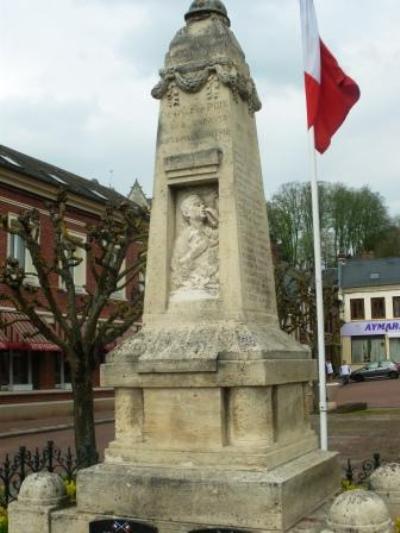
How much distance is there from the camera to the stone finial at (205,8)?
7.70 metres

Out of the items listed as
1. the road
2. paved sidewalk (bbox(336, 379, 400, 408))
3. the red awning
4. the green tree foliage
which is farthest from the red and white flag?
the green tree foliage

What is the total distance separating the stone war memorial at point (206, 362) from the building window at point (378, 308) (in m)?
56.6

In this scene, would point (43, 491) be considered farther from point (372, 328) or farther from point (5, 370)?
point (372, 328)

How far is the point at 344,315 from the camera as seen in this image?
63312mm

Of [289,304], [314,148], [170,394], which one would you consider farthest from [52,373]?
[170,394]

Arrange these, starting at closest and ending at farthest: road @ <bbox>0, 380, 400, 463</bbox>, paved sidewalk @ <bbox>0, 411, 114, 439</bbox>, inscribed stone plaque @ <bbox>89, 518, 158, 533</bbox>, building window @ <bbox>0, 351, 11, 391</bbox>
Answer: inscribed stone plaque @ <bbox>89, 518, 158, 533</bbox> < road @ <bbox>0, 380, 400, 463</bbox> < paved sidewalk @ <bbox>0, 411, 114, 439</bbox> < building window @ <bbox>0, 351, 11, 391</bbox>

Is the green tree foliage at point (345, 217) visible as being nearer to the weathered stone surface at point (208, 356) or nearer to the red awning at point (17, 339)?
the red awning at point (17, 339)

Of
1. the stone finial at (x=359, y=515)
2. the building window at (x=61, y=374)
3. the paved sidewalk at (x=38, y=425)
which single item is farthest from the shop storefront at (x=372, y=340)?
the stone finial at (x=359, y=515)

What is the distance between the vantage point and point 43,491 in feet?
21.9

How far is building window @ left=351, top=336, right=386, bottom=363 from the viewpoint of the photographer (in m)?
61.6

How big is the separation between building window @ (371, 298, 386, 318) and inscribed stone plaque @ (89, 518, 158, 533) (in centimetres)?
5882

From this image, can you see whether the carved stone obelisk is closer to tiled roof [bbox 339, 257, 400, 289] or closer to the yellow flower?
the yellow flower

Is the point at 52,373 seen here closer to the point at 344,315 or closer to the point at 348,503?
the point at 348,503

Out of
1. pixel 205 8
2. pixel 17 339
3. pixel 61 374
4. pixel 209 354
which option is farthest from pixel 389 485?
pixel 61 374
